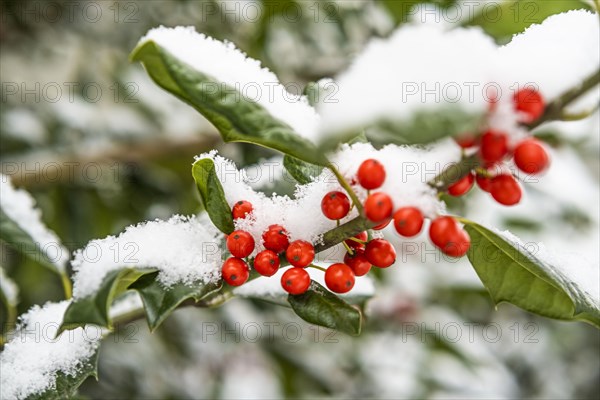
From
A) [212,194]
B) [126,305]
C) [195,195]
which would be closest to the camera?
[212,194]

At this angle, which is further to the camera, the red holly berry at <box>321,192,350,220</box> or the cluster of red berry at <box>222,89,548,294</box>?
the red holly berry at <box>321,192,350,220</box>

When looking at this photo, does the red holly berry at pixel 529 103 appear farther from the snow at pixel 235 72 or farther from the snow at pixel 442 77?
the snow at pixel 235 72

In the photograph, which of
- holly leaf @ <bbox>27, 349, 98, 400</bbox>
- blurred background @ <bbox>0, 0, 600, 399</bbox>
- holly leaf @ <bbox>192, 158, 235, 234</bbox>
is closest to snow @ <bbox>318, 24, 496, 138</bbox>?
holly leaf @ <bbox>192, 158, 235, 234</bbox>

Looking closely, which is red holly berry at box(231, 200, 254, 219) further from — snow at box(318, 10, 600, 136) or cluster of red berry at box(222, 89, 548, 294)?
snow at box(318, 10, 600, 136)

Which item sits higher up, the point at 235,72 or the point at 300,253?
the point at 235,72

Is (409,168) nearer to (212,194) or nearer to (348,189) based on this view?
(348,189)

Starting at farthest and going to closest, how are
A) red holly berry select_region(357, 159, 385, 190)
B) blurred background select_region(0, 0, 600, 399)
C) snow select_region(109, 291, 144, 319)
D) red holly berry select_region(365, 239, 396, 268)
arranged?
blurred background select_region(0, 0, 600, 399) → snow select_region(109, 291, 144, 319) → red holly berry select_region(365, 239, 396, 268) → red holly berry select_region(357, 159, 385, 190)

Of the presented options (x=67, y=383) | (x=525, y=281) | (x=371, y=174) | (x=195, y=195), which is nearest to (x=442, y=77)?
(x=371, y=174)
